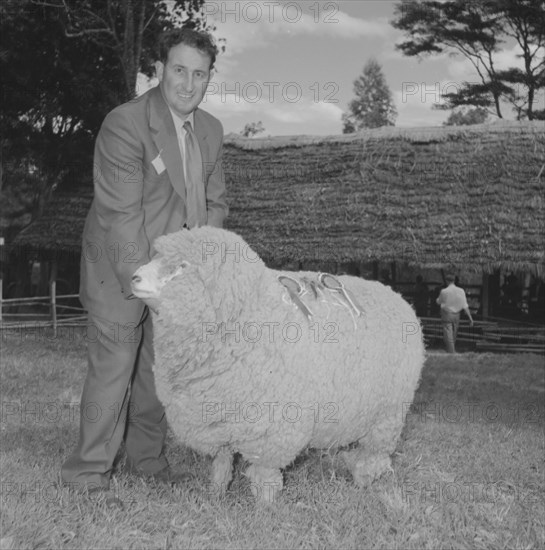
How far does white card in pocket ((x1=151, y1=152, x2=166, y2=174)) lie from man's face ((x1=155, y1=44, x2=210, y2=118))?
0.30 m

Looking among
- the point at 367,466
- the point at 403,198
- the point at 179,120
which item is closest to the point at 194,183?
the point at 179,120

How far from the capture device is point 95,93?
19.8 metres

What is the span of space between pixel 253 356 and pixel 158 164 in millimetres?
1210

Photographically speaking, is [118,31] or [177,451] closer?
[177,451]

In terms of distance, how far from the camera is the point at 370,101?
159 ft

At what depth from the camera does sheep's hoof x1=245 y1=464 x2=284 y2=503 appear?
3.43 meters

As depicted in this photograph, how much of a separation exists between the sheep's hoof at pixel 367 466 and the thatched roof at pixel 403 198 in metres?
8.88

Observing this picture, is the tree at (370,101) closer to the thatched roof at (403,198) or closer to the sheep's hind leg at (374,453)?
the thatched roof at (403,198)

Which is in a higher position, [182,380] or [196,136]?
[196,136]

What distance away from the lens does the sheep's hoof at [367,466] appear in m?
4.03

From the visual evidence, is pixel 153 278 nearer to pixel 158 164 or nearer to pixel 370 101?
pixel 158 164

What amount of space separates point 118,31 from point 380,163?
9310mm

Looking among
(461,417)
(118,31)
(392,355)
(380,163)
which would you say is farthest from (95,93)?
(392,355)

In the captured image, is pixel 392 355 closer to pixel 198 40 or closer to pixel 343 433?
pixel 343 433
